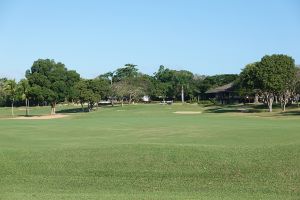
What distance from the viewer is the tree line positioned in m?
77.2

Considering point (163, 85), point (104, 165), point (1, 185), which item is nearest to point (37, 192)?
point (1, 185)

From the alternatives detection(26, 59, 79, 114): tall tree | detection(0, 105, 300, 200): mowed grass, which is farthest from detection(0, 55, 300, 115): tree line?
detection(0, 105, 300, 200): mowed grass

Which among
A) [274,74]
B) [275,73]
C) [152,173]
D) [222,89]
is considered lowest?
[152,173]

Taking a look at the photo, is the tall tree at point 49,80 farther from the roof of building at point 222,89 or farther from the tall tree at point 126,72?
the tall tree at point 126,72

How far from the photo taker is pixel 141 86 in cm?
14150

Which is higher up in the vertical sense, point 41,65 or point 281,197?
point 41,65

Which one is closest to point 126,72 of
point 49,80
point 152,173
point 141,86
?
point 141,86

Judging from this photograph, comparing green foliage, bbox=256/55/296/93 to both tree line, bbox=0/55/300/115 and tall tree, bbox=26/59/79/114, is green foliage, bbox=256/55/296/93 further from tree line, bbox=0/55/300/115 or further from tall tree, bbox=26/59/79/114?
tall tree, bbox=26/59/79/114

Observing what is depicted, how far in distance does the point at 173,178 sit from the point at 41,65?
80082 millimetres

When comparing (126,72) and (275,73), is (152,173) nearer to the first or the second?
(275,73)

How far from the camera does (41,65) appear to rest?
9294 cm

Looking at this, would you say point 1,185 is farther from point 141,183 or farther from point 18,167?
point 141,183

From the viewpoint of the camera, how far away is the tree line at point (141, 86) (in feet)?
253

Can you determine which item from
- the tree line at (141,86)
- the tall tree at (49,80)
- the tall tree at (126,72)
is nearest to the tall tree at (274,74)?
the tree line at (141,86)
